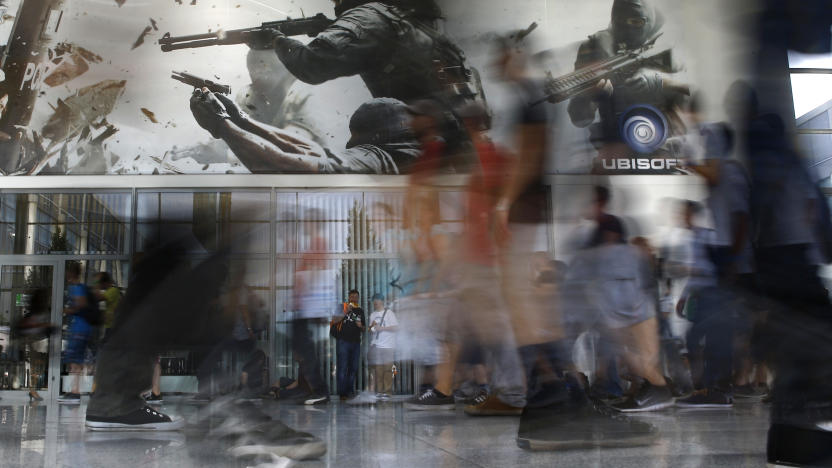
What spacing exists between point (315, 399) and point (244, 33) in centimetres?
493

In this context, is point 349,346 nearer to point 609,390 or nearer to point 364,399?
point 364,399

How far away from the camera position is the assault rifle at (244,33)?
8484mm

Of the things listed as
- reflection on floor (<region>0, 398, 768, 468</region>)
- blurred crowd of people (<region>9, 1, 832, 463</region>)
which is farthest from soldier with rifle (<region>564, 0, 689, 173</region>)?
reflection on floor (<region>0, 398, 768, 468</region>)

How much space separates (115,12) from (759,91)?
859 cm

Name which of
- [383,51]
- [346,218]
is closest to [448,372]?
[346,218]

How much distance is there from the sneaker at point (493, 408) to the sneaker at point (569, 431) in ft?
4.69

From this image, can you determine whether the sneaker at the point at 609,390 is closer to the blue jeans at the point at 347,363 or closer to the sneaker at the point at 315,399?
the sneaker at the point at 315,399

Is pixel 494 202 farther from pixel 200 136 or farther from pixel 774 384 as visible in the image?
pixel 200 136

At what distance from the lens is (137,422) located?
328cm

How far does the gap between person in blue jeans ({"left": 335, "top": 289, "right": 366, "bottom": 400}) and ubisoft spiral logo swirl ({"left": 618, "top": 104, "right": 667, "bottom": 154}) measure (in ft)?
13.0

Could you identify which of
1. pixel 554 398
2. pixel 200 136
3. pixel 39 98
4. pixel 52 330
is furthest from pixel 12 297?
pixel 554 398

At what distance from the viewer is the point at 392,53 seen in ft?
25.4

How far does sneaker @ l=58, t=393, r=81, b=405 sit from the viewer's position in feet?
24.3

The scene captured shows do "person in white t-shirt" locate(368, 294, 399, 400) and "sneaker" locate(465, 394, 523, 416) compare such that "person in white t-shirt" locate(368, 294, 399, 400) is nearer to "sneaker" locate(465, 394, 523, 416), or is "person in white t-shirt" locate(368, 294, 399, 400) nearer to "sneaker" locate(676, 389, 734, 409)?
"sneaker" locate(465, 394, 523, 416)
